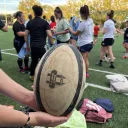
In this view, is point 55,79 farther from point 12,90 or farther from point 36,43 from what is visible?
point 36,43

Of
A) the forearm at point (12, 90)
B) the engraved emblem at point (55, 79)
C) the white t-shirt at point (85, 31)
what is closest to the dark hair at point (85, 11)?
the white t-shirt at point (85, 31)

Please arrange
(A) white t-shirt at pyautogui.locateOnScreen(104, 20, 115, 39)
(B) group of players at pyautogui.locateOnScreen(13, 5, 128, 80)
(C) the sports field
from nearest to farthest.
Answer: (C) the sports field < (B) group of players at pyautogui.locateOnScreen(13, 5, 128, 80) < (A) white t-shirt at pyautogui.locateOnScreen(104, 20, 115, 39)

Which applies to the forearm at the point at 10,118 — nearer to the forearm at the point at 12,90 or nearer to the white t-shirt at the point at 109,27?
the forearm at the point at 12,90

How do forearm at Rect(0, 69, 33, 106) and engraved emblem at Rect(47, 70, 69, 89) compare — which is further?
forearm at Rect(0, 69, 33, 106)

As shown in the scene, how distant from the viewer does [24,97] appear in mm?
1684

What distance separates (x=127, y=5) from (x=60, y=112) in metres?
43.5

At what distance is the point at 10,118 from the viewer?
124 cm

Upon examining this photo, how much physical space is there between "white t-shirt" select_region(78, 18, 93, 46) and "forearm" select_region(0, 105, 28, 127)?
4619mm

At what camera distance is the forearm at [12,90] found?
162cm

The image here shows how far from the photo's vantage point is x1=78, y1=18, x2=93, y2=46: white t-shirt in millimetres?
5680

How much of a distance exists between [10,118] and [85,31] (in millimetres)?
4744

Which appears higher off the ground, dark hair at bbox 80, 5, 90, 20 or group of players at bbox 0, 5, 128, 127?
dark hair at bbox 80, 5, 90, 20

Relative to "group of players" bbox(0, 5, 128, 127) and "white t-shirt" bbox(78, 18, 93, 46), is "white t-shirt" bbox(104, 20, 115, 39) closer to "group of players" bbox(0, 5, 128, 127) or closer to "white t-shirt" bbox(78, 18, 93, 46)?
"group of players" bbox(0, 5, 128, 127)

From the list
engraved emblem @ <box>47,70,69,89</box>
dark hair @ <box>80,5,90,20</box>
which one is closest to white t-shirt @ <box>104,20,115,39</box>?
dark hair @ <box>80,5,90,20</box>
